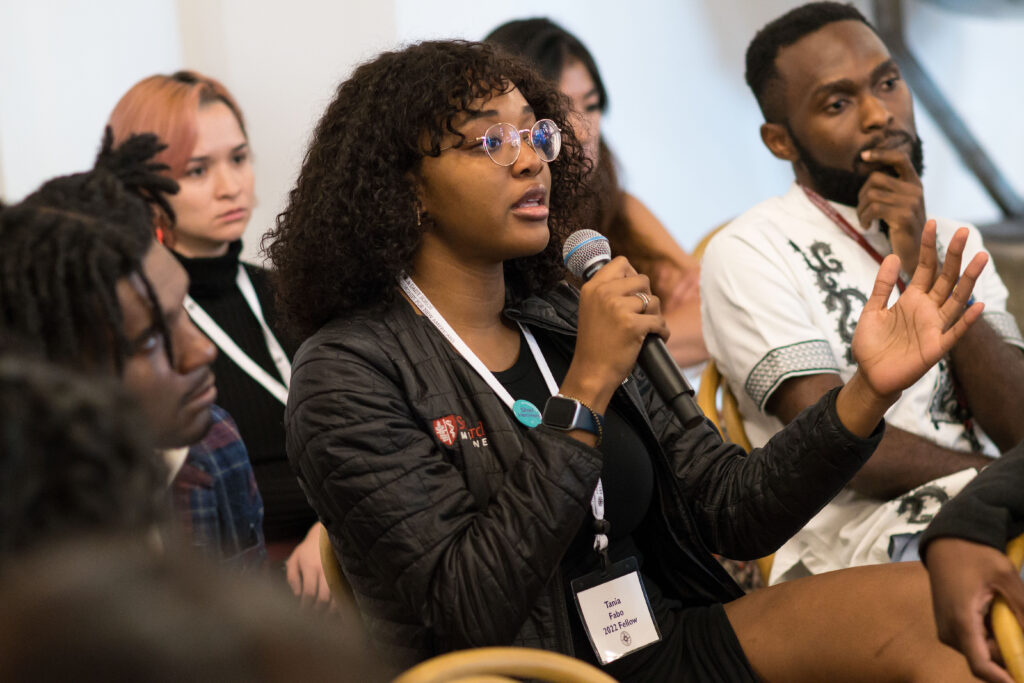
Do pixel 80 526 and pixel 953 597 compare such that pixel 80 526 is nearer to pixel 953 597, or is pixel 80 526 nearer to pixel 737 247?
pixel 953 597

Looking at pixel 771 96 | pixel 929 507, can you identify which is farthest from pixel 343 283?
pixel 771 96

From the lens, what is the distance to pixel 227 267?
2807 millimetres

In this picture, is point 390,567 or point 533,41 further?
point 533,41

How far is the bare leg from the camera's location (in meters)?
1.52

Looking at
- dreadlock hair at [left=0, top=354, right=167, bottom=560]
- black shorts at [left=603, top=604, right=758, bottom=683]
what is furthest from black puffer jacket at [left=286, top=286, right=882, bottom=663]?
dreadlock hair at [left=0, top=354, right=167, bottom=560]

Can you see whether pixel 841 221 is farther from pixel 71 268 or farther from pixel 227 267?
pixel 71 268

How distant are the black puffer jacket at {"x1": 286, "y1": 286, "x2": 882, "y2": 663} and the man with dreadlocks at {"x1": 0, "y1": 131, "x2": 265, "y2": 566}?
0.78ft

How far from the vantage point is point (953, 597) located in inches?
48.0

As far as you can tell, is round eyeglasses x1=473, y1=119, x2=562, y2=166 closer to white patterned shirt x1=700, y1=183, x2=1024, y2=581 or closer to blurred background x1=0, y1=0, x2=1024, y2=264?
white patterned shirt x1=700, y1=183, x2=1024, y2=581

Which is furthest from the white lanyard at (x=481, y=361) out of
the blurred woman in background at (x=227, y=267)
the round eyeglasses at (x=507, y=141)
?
the blurred woman in background at (x=227, y=267)

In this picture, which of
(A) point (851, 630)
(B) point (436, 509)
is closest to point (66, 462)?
(B) point (436, 509)

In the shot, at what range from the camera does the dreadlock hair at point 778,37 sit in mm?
2535

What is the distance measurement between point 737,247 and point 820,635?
981mm

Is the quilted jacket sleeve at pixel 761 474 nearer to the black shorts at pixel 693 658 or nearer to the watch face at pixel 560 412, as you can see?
the black shorts at pixel 693 658
